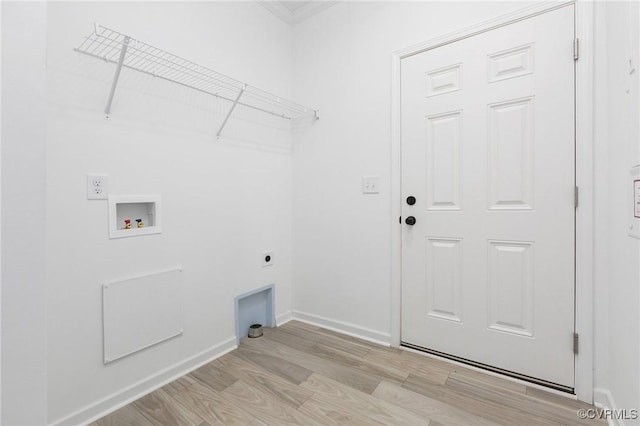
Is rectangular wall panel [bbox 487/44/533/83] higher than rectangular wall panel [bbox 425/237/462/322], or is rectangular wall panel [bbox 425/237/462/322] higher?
rectangular wall panel [bbox 487/44/533/83]

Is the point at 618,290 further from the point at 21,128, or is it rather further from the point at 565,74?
the point at 21,128

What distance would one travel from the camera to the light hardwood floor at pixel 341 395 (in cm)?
138

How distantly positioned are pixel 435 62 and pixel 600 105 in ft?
2.85

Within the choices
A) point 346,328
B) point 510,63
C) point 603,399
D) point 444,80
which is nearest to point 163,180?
point 346,328

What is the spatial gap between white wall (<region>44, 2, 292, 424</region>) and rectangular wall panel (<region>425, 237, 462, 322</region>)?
3.85 feet

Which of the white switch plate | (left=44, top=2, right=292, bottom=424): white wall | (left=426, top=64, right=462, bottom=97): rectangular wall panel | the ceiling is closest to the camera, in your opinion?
the white switch plate

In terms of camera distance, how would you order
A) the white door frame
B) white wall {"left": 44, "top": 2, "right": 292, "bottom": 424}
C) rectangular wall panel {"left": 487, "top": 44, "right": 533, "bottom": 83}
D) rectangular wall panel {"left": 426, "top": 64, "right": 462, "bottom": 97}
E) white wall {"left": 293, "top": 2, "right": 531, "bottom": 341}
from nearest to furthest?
white wall {"left": 44, "top": 2, "right": 292, "bottom": 424}, the white door frame, rectangular wall panel {"left": 487, "top": 44, "right": 533, "bottom": 83}, rectangular wall panel {"left": 426, "top": 64, "right": 462, "bottom": 97}, white wall {"left": 293, "top": 2, "right": 531, "bottom": 341}

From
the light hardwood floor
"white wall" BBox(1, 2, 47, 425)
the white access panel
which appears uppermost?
"white wall" BBox(1, 2, 47, 425)

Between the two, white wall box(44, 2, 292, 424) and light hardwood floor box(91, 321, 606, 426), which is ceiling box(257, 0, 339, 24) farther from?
light hardwood floor box(91, 321, 606, 426)

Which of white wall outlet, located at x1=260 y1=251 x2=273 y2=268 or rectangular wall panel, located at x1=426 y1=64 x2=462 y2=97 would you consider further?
white wall outlet, located at x1=260 y1=251 x2=273 y2=268

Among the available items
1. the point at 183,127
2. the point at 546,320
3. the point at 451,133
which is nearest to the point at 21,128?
the point at 183,127

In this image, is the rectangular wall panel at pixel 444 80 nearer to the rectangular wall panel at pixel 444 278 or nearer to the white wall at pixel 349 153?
the white wall at pixel 349 153

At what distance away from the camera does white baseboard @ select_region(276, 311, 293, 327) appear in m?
2.42

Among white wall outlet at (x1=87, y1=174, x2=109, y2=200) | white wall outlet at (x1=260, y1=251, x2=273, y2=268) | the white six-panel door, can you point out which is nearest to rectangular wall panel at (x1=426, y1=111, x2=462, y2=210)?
the white six-panel door
